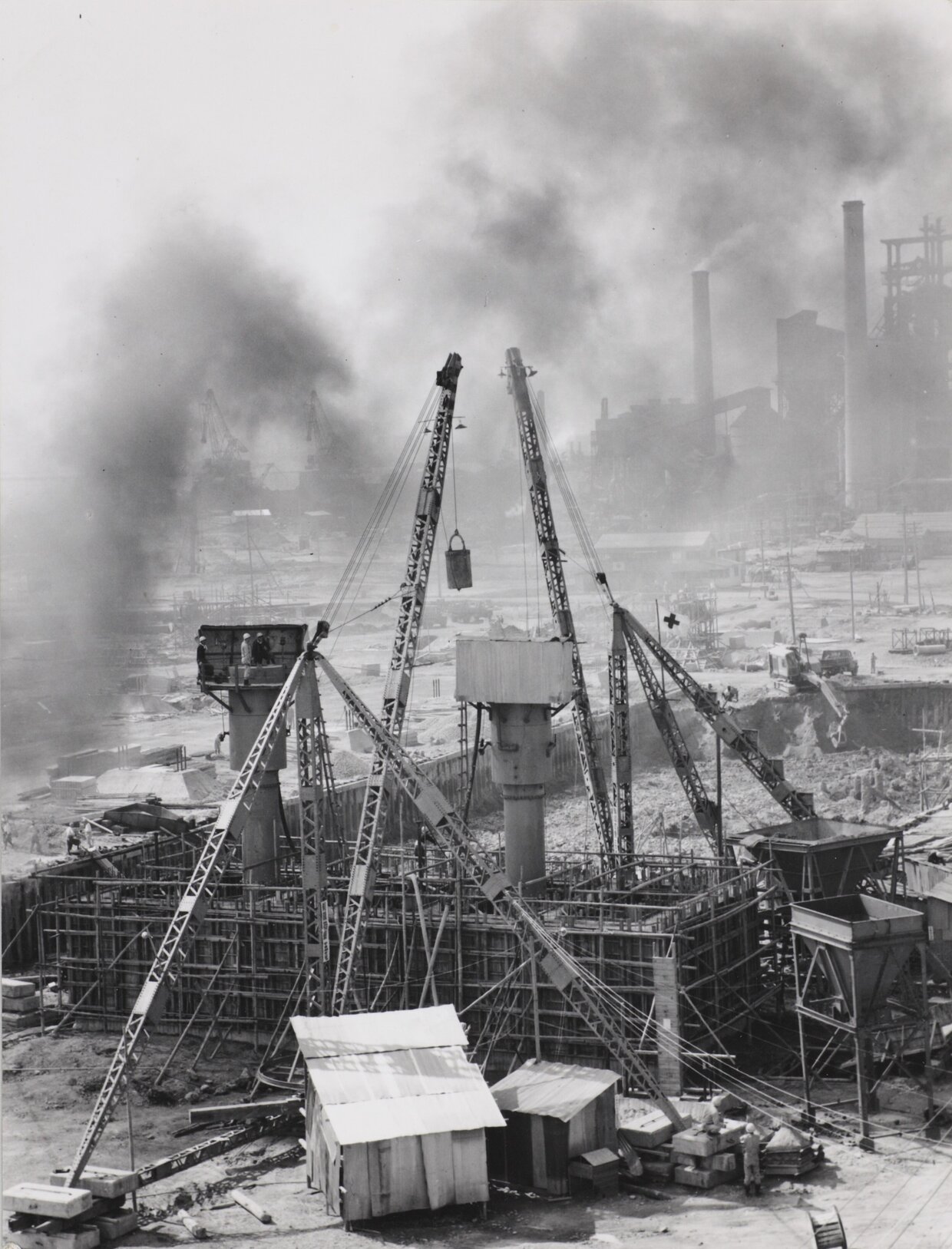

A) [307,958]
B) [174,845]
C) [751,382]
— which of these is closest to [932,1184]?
[307,958]

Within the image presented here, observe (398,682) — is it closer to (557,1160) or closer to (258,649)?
(258,649)

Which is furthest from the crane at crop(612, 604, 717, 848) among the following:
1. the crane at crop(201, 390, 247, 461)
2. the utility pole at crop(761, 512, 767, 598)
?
the utility pole at crop(761, 512, 767, 598)

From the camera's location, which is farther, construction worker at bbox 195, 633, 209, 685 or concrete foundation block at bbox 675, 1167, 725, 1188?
construction worker at bbox 195, 633, 209, 685

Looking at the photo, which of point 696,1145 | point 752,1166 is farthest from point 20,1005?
point 752,1166

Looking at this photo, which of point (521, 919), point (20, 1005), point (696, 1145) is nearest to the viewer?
point (696, 1145)

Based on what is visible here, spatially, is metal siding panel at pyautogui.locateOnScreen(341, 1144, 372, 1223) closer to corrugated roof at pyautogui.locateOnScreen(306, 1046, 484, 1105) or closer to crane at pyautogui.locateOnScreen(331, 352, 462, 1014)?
corrugated roof at pyautogui.locateOnScreen(306, 1046, 484, 1105)

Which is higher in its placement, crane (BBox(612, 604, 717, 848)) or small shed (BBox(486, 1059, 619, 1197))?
crane (BBox(612, 604, 717, 848))

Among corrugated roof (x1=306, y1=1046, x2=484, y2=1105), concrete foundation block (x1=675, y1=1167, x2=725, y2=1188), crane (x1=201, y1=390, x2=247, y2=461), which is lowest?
concrete foundation block (x1=675, y1=1167, x2=725, y2=1188)
